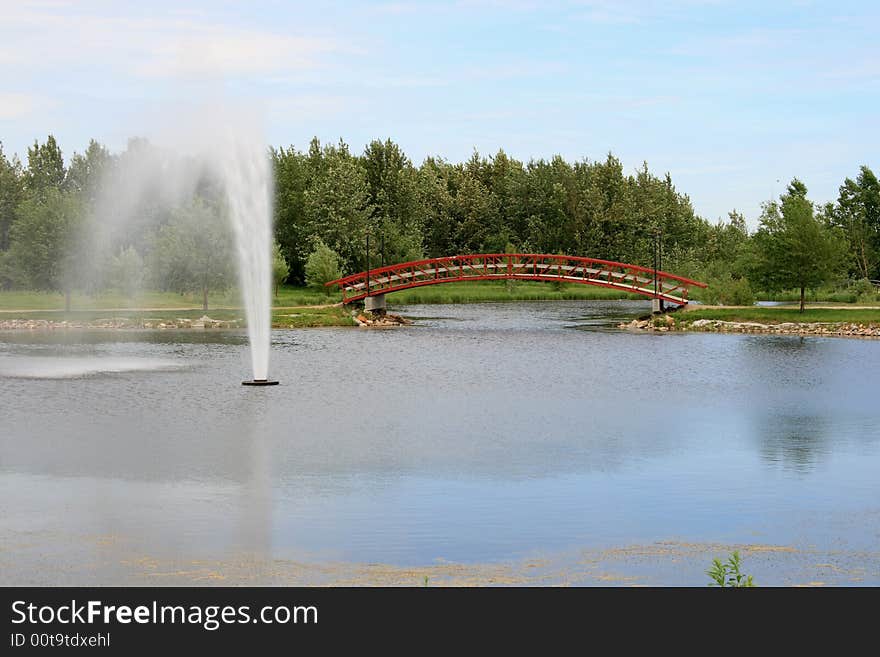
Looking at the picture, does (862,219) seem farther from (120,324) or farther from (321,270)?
(120,324)

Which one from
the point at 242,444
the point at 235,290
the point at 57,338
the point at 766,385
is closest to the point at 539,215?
the point at 235,290

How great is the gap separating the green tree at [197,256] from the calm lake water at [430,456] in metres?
27.1

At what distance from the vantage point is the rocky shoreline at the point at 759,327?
63688 millimetres

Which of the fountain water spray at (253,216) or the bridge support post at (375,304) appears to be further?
the bridge support post at (375,304)

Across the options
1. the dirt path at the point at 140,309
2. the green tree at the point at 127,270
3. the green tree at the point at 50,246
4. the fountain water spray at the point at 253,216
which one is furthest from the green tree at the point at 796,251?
the green tree at the point at 50,246

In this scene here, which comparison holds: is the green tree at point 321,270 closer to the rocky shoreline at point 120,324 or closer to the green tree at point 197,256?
the green tree at point 197,256

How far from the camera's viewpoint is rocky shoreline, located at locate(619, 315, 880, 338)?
63.7 m

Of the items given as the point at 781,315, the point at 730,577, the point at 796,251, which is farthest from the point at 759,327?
the point at 730,577

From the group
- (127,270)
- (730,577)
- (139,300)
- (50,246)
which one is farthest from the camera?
(139,300)

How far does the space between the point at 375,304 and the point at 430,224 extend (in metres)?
47.6

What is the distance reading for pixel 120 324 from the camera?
75000mm

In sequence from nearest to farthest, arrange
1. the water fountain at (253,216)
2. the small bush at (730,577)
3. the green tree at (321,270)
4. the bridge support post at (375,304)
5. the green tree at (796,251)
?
the small bush at (730,577) < the water fountain at (253,216) < the green tree at (796,251) < the bridge support post at (375,304) < the green tree at (321,270)

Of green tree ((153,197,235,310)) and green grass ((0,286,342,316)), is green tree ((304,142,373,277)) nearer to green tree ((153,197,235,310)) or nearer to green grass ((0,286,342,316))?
green grass ((0,286,342,316))
